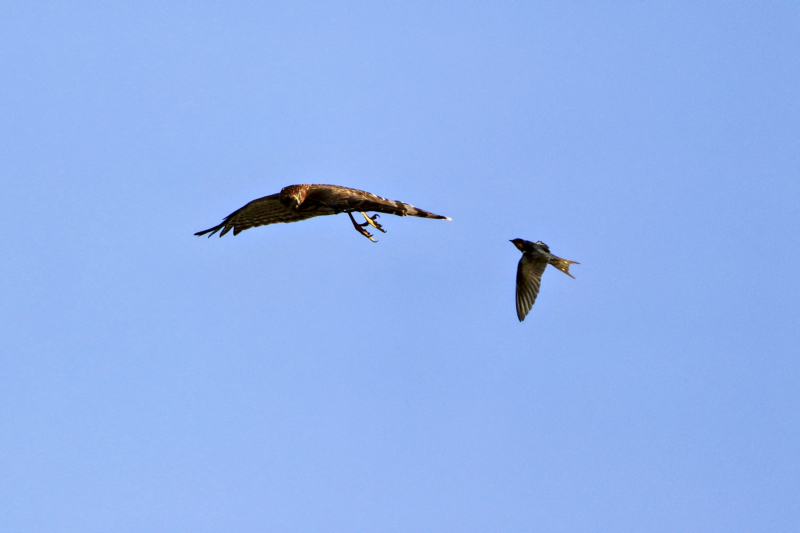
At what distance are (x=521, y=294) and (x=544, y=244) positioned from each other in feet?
6.17

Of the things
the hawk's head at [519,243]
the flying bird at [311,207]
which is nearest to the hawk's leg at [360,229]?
the flying bird at [311,207]

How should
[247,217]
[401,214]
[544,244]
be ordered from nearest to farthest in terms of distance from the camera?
[401,214]
[247,217]
[544,244]

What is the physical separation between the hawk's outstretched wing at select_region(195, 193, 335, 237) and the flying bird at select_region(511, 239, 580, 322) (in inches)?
318

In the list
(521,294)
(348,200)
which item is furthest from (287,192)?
(521,294)

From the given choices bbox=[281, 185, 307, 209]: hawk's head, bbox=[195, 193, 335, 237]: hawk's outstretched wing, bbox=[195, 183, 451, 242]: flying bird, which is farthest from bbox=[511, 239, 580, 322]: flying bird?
bbox=[281, 185, 307, 209]: hawk's head

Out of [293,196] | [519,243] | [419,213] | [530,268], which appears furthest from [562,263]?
[293,196]

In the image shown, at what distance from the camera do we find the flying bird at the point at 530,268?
33.5m

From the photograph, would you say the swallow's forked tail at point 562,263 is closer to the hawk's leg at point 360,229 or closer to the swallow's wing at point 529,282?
the swallow's wing at point 529,282

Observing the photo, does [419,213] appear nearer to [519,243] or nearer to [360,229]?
[360,229]

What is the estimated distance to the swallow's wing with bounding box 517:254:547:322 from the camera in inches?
1329

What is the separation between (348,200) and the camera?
2788 cm

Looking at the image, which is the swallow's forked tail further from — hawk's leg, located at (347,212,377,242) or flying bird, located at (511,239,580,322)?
hawk's leg, located at (347,212,377,242)

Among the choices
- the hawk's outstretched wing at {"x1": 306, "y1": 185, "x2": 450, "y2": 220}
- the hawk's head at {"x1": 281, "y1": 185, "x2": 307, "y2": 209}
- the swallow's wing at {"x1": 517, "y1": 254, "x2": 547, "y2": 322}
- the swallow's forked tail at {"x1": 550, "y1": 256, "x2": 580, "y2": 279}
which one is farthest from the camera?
the swallow's wing at {"x1": 517, "y1": 254, "x2": 547, "y2": 322}

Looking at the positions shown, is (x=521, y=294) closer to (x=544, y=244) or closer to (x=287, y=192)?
(x=544, y=244)
